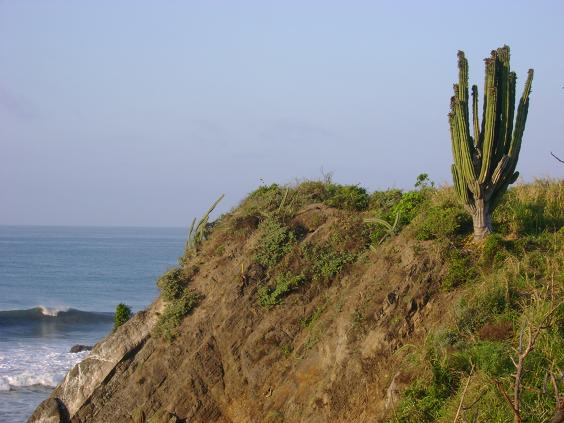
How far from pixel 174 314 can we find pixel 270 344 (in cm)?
234

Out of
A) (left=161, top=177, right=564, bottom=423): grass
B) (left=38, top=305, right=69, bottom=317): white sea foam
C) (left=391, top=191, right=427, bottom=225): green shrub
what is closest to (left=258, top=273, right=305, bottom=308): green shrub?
(left=161, top=177, right=564, bottom=423): grass

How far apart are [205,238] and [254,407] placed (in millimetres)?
5011

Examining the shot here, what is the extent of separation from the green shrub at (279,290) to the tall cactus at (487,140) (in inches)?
135

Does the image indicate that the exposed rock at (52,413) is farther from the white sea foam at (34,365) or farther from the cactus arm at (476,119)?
the white sea foam at (34,365)

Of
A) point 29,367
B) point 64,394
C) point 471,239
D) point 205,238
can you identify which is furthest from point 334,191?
point 29,367

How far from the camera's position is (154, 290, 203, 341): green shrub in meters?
17.1

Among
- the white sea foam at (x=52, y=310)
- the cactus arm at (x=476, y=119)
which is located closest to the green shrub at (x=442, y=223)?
the cactus arm at (x=476, y=119)

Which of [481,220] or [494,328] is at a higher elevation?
[481,220]

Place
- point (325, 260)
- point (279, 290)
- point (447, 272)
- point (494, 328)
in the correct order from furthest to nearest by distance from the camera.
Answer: point (325, 260)
point (279, 290)
point (447, 272)
point (494, 328)

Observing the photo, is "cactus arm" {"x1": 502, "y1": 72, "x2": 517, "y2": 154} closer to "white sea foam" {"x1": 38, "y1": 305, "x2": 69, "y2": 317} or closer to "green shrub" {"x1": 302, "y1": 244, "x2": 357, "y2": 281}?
"green shrub" {"x1": 302, "y1": 244, "x2": 357, "y2": 281}

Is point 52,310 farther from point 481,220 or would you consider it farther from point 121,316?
point 481,220

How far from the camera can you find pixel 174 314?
17266mm

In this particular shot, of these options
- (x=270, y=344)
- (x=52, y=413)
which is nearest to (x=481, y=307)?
(x=270, y=344)

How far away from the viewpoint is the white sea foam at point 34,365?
2733 centimetres
